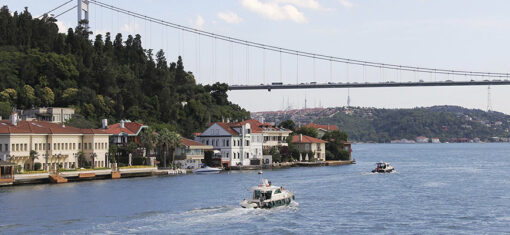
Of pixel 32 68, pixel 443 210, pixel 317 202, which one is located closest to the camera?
pixel 443 210

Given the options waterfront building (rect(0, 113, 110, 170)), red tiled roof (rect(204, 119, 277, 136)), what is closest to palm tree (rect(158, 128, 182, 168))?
waterfront building (rect(0, 113, 110, 170))

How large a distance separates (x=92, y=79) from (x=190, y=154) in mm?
28006

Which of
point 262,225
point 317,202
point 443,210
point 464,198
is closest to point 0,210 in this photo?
point 262,225

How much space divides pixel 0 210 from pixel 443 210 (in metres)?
27.5

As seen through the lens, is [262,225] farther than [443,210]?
No

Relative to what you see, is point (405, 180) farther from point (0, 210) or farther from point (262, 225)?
point (0, 210)

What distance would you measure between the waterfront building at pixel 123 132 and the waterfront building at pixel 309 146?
29.4 m

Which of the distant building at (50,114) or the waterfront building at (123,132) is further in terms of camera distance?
the distant building at (50,114)

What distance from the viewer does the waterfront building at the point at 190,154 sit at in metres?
87.2

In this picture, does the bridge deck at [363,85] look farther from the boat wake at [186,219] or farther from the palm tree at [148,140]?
the boat wake at [186,219]

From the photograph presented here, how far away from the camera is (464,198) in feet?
180

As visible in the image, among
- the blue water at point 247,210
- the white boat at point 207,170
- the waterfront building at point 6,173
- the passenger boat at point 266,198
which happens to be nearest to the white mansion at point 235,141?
the white boat at point 207,170

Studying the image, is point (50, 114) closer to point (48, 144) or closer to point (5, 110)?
point (5, 110)

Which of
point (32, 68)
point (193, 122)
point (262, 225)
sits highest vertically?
point (32, 68)
